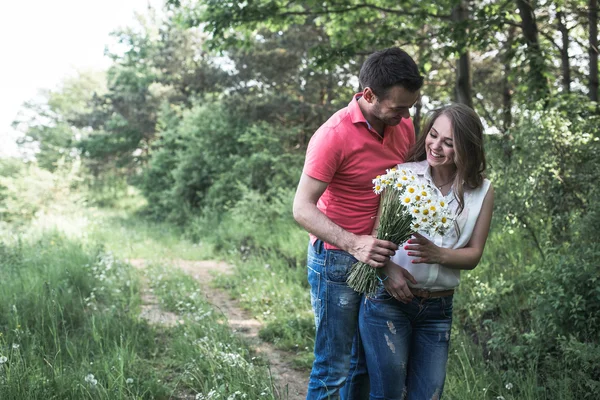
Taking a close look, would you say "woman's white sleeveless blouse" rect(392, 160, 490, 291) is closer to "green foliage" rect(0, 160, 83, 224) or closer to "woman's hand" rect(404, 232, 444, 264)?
"woman's hand" rect(404, 232, 444, 264)

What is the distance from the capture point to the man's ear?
8.11 feet

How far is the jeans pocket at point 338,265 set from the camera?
8.52ft

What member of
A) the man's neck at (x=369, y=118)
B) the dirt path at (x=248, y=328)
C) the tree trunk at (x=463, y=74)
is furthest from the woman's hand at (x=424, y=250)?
the tree trunk at (x=463, y=74)

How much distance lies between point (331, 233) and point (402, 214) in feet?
1.13

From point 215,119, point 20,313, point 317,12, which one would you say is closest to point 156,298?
point 20,313

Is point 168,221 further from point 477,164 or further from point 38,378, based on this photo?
point 477,164

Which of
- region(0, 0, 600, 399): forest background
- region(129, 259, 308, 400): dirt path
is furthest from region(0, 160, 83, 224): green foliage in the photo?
region(129, 259, 308, 400): dirt path

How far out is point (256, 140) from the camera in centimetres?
1460

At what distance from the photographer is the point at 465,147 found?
240 centimetres

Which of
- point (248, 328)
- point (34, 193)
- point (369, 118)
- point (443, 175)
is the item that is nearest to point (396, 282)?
point (443, 175)

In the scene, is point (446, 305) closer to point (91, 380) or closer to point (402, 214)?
point (402, 214)

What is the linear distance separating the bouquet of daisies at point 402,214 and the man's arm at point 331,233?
6 cm

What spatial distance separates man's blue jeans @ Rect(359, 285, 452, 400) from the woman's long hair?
20.5 inches

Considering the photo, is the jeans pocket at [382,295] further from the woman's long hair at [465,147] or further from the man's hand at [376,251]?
the woman's long hair at [465,147]
